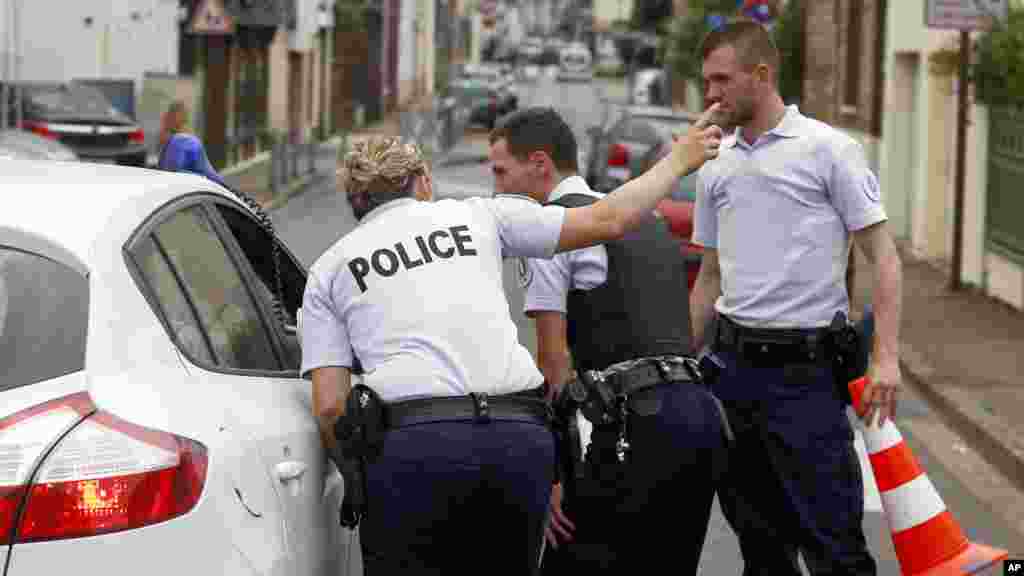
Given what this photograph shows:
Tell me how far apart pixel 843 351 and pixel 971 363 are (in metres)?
8.37

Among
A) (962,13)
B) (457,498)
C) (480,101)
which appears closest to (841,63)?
(962,13)

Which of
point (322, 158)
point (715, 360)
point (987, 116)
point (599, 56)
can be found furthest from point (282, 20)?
point (599, 56)

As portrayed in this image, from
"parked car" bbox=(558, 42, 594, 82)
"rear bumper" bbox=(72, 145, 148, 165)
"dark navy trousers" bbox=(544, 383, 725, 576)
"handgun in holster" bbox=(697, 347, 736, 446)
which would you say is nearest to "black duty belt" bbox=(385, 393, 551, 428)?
"dark navy trousers" bbox=(544, 383, 725, 576)

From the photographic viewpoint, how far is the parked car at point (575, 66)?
374ft

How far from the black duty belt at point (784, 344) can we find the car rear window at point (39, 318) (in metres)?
2.37

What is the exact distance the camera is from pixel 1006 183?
706 inches

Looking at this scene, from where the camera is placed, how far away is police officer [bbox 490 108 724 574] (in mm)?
5141

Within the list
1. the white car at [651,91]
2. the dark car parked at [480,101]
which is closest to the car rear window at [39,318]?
the dark car parked at [480,101]

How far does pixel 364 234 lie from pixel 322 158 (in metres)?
37.9

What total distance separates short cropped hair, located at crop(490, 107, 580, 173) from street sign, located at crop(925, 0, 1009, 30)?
11.9m

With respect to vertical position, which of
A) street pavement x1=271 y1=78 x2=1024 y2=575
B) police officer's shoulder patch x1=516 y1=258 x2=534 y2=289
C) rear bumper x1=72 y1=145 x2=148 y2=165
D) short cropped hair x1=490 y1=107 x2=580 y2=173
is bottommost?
street pavement x1=271 y1=78 x2=1024 y2=575

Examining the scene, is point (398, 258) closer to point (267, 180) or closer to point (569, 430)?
point (569, 430)

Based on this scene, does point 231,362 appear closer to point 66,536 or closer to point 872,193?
point 66,536

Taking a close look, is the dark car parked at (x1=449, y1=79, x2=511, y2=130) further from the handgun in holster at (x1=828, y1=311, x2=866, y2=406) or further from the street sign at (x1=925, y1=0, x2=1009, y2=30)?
the handgun in holster at (x1=828, y1=311, x2=866, y2=406)
